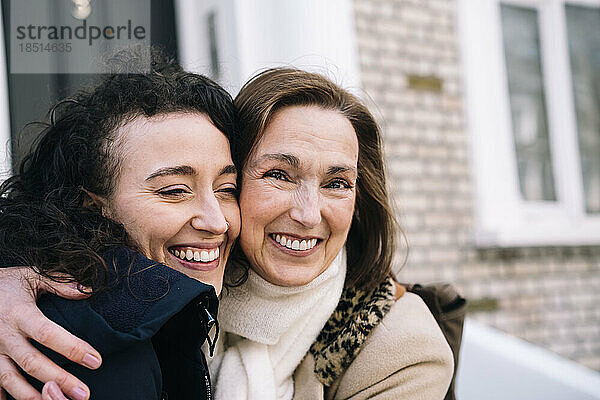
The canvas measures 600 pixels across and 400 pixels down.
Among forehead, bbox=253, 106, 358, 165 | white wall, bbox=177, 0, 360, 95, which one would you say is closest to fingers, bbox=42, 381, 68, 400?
forehead, bbox=253, 106, 358, 165

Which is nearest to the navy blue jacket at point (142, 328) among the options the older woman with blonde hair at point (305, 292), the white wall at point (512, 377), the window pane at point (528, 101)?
the older woman with blonde hair at point (305, 292)

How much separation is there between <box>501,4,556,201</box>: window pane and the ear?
5239 millimetres

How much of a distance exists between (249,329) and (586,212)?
5.64 meters

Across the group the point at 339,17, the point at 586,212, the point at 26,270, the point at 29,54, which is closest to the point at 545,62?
the point at 586,212

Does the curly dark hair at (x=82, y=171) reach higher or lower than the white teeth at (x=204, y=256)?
higher

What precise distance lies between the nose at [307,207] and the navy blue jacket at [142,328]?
1.36ft

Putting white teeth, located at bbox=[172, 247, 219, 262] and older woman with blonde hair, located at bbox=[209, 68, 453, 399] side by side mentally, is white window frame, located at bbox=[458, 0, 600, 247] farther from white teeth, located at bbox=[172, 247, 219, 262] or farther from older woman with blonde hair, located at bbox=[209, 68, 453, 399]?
white teeth, located at bbox=[172, 247, 219, 262]

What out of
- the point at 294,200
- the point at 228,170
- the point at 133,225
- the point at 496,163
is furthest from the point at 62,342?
the point at 496,163

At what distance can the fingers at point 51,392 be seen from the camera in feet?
5.36

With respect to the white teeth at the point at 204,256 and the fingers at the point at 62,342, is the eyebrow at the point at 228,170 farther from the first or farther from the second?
the fingers at the point at 62,342

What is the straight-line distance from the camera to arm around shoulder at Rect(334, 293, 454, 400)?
7.24 ft

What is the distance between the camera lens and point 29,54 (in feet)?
11.1

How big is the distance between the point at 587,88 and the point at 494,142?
5.51 ft

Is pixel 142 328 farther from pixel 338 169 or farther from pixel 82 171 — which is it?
pixel 338 169
